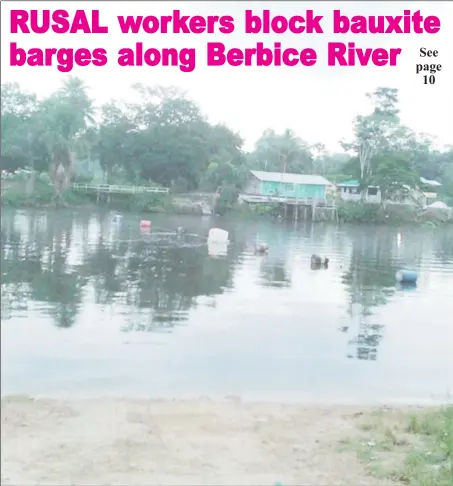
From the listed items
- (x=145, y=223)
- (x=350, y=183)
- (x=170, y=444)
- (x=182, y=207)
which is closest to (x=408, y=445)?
(x=170, y=444)

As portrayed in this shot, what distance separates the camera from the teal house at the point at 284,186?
2.43m

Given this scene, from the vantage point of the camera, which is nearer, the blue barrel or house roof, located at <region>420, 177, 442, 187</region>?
house roof, located at <region>420, 177, 442, 187</region>

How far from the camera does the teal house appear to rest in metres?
2.43

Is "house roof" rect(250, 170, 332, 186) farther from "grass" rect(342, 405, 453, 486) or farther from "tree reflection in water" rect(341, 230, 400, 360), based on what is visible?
"grass" rect(342, 405, 453, 486)

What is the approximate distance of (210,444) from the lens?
1.86 metres

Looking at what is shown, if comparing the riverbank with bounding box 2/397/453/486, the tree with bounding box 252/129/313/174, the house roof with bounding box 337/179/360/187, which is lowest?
the riverbank with bounding box 2/397/453/486

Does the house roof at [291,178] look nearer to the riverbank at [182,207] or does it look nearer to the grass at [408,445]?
→ the riverbank at [182,207]

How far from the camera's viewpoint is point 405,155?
253 cm

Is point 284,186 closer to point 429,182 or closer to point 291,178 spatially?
point 291,178

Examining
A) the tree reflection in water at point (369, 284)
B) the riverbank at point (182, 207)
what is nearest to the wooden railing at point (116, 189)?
Answer: the riverbank at point (182, 207)

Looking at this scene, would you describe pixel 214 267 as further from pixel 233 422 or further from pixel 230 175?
pixel 233 422

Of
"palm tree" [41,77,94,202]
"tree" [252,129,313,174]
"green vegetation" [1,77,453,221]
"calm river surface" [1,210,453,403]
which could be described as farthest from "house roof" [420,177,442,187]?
"palm tree" [41,77,94,202]

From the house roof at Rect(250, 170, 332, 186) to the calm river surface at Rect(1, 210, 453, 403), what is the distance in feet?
0.61

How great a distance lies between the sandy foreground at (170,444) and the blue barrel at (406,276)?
1.35m
